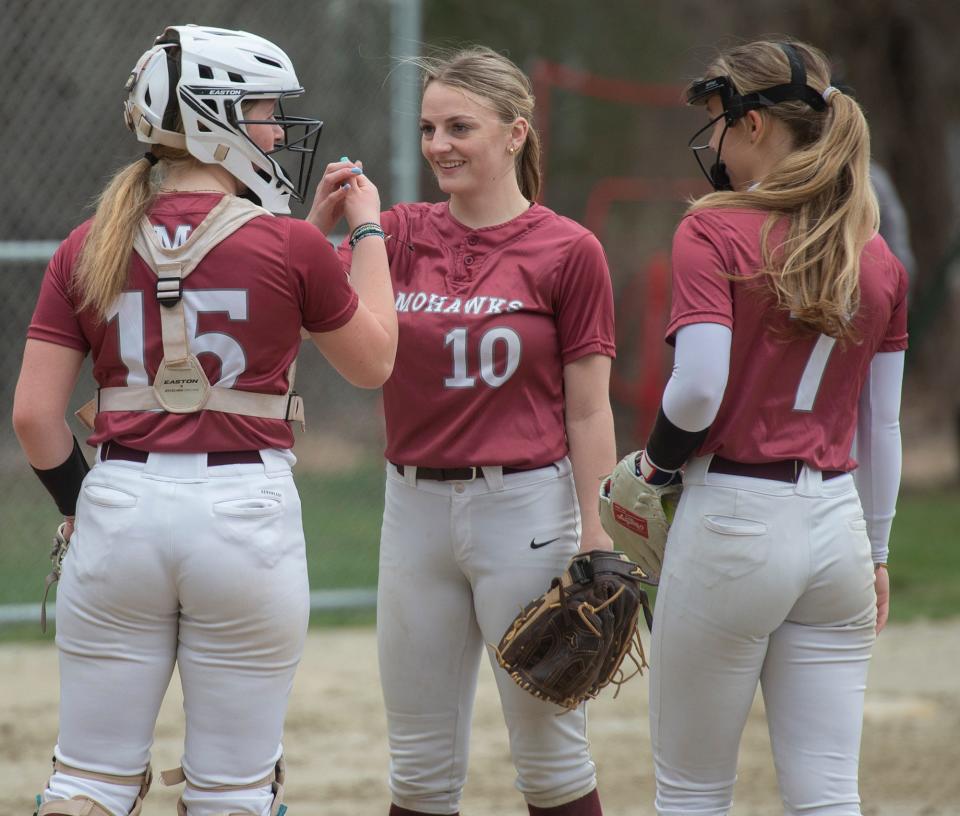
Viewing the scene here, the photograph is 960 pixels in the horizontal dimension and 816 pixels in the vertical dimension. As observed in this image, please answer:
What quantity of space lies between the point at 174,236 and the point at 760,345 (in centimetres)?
116

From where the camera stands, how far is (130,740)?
106 inches

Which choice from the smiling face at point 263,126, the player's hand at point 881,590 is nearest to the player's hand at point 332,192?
the smiling face at point 263,126

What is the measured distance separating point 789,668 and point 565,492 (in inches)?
29.9

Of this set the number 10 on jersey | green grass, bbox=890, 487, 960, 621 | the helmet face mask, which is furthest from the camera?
green grass, bbox=890, 487, 960, 621

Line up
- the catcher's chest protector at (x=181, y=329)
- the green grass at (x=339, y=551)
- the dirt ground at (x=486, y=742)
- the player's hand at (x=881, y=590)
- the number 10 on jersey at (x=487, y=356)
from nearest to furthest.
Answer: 1. the catcher's chest protector at (x=181, y=329)
2. the player's hand at (x=881, y=590)
3. the number 10 on jersey at (x=487, y=356)
4. the dirt ground at (x=486, y=742)
5. the green grass at (x=339, y=551)

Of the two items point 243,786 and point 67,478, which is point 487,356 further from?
point 243,786

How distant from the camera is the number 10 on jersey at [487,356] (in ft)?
10.6

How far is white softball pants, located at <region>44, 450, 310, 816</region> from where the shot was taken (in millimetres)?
2633

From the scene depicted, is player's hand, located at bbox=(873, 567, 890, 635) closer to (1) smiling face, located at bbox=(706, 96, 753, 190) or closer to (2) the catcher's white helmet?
(1) smiling face, located at bbox=(706, 96, 753, 190)

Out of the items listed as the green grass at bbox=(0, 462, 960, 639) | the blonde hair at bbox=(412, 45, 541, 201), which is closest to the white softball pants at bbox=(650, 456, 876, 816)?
the blonde hair at bbox=(412, 45, 541, 201)

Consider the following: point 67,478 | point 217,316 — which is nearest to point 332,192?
point 217,316

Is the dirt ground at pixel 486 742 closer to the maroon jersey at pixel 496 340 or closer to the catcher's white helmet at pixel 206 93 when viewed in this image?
the maroon jersey at pixel 496 340

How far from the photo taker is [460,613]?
133 inches

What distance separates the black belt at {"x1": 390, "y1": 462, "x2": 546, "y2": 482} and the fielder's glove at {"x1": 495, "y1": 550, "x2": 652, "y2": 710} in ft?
0.87
